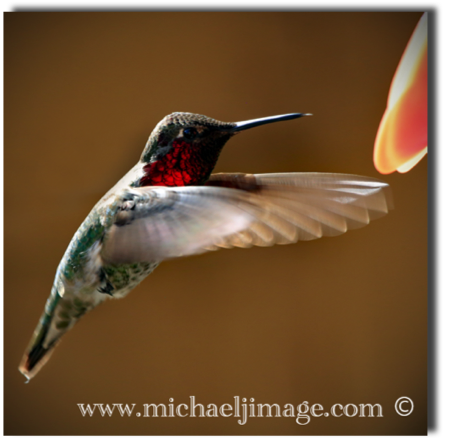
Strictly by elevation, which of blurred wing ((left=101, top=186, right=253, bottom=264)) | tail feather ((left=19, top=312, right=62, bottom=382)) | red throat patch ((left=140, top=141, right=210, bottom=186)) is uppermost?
red throat patch ((left=140, top=141, right=210, bottom=186))

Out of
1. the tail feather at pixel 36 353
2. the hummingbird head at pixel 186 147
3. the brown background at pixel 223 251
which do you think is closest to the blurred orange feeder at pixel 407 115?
the brown background at pixel 223 251

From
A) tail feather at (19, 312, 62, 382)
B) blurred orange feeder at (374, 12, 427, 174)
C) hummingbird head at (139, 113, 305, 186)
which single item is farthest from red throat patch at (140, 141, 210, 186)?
blurred orange feeder at (374, 12, 427, 174)

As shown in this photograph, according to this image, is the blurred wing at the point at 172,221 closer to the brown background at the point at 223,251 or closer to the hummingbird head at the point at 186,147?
the hummingbird head at the point at 186,147

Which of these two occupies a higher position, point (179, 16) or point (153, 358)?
point (179, 16)

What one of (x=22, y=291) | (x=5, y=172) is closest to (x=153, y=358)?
(x=22, y=291)

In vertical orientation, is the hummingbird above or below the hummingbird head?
below

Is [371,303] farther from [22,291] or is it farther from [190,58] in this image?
[22,291]

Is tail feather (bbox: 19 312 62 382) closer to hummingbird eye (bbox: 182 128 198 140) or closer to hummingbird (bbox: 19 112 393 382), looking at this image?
hummingbird (bbox: 19 112 393 382)
